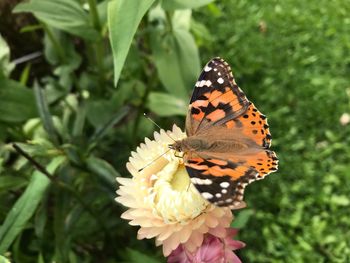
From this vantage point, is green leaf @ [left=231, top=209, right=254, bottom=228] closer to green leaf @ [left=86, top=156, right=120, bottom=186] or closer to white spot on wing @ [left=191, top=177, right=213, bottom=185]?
green leaf @ [left=86, top=156, right=120, bottom=186]

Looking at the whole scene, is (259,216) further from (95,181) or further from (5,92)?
(5,92)

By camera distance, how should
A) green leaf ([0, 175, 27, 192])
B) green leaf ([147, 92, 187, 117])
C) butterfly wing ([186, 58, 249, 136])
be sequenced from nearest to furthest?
butterfly wing ([186, 58, 249, 136]), green leaf ([0, 175, 27, 192]), green leaf ([147, 92, 187, 117])

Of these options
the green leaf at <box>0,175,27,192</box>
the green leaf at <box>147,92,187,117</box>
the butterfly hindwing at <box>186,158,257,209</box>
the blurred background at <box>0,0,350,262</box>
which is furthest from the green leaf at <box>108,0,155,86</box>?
the green leaf at <box>147,92,187,117</box>

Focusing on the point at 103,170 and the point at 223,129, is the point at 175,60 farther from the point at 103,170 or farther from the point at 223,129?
the point at 223,129

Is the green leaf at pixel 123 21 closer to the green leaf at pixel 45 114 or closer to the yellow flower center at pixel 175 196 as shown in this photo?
the yellow flower center at pixel 175 196

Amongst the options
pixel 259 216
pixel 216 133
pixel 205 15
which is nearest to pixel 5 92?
pixel 216 133

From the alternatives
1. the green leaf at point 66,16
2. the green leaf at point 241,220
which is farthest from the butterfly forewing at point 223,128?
the green leaf at point 66,16
